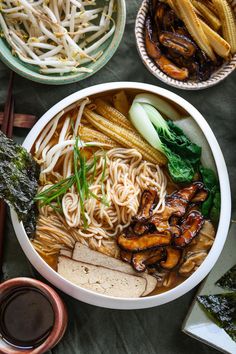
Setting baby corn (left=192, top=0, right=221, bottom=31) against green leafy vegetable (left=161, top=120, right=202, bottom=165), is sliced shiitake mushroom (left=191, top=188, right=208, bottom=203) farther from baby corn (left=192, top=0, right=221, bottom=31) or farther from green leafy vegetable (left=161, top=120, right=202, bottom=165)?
baby corn (left=192, top=0, right=221, bottom=31)

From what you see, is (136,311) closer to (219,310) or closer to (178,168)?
(219,310)

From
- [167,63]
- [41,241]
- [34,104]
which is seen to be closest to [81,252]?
[41,241]

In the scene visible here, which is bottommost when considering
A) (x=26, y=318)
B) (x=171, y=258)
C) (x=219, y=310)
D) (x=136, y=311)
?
(x=26, y=318)

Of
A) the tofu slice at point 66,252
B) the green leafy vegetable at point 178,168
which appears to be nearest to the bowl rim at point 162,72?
the green leafy vegetable at point 178,168

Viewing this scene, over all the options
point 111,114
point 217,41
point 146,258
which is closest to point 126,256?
point 146,258

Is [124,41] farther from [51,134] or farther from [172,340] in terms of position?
[172,340]

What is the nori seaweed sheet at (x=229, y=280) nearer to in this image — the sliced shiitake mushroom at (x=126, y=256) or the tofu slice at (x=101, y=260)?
the tofu slice at (x=101, y=260)
